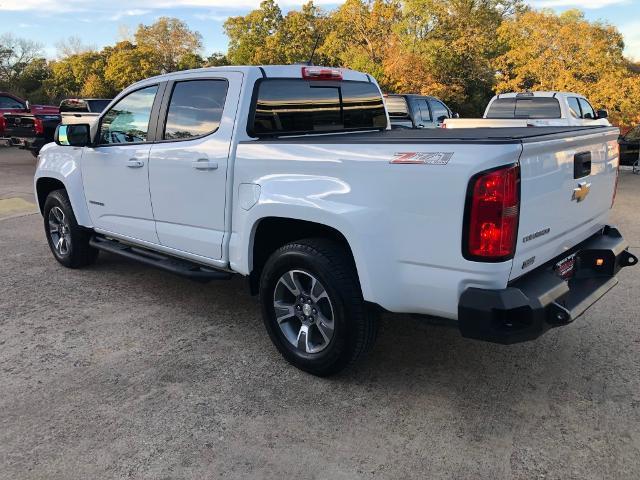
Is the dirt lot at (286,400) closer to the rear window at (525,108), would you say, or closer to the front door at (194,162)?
the front door at (194,162)

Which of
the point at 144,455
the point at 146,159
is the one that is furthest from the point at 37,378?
the point at 146,159

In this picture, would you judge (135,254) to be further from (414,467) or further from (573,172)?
(573,172)

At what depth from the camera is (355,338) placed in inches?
126

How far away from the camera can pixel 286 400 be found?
3.24 meters

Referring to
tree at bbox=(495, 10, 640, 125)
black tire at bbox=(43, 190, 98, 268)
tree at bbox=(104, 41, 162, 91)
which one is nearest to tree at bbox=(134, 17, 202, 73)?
tree at bbox=(104, 41, 162, 91)

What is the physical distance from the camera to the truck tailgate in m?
2.71

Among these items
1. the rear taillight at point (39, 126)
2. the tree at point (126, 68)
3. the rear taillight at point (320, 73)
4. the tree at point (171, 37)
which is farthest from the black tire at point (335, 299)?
the tree at point (171, 37)

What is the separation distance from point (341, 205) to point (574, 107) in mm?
11629

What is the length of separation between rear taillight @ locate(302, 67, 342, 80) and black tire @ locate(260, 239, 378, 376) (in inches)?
58.7

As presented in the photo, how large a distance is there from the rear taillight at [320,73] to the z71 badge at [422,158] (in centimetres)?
168

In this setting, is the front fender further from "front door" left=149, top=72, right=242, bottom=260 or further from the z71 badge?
the z71 badge

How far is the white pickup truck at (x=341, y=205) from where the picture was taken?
266cm

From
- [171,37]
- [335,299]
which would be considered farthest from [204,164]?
[171,37]

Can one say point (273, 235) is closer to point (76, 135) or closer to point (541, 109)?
point (76, 135)
